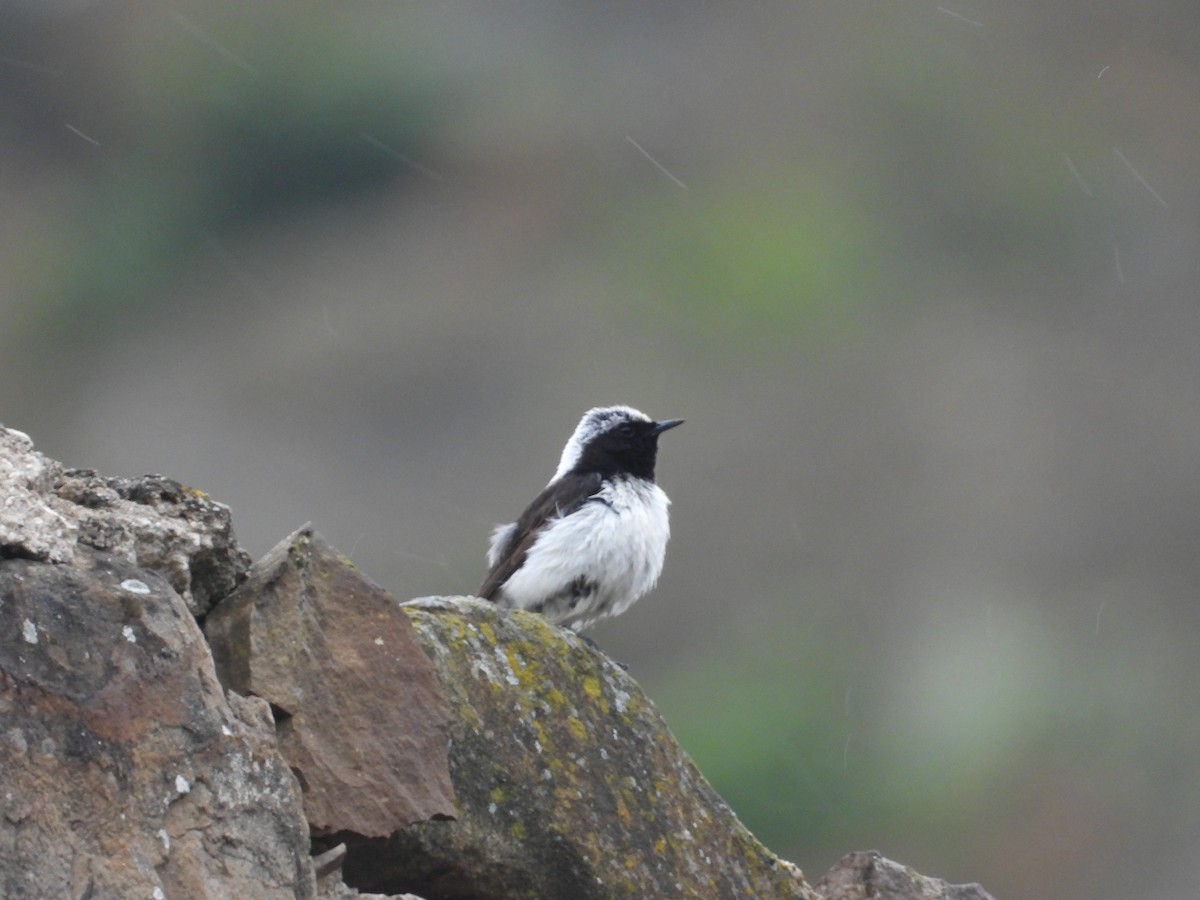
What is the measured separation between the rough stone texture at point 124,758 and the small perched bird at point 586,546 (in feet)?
15.5

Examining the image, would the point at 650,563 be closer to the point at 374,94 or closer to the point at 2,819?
the point at 2,819

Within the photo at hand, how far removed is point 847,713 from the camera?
1705 inches

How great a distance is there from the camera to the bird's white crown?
10.9 m

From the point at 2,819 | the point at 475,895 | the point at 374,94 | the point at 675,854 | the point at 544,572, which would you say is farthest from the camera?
the point at 374,94

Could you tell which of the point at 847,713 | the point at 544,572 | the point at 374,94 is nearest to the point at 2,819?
the point at 544,572

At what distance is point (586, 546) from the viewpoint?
9789 mm

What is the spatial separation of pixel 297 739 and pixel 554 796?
0.91 m

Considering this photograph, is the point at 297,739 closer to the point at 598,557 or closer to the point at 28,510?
the point at 28,510

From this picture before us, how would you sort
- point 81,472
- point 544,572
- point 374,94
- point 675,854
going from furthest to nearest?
point 374,94 → point 544,572 → point 675,854 → point 81,472

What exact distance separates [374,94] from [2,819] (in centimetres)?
7175

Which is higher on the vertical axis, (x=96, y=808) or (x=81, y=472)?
(x=81, y=472)

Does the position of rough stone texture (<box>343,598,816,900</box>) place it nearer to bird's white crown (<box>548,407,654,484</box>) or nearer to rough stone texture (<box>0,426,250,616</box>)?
rough stone texture (<box>0,426,250,616</box>)

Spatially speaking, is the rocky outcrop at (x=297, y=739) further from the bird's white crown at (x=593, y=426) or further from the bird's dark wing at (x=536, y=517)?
the bird's white crown at (x=593, y=426)

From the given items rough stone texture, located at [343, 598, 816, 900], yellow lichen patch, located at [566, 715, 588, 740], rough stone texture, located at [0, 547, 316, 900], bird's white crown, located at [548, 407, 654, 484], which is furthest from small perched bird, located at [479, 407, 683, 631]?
rough stone texture, located at [0, 547, 316, 900]
